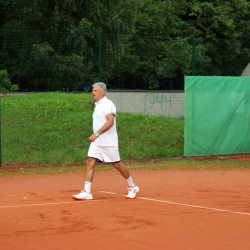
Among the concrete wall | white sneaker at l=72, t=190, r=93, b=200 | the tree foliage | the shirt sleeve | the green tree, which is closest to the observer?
white sneaker at l=72, t=190, r=93, b=200

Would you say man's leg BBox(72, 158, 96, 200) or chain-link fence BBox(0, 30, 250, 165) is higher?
chain-link fence BBox(0, 30, 250, 165)

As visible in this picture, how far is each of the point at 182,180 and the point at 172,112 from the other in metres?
6.60

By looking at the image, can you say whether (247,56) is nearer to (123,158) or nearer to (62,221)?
(123,158)

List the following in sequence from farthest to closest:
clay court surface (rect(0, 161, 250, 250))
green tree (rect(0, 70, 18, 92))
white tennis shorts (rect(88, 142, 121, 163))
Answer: green tree (rect(0, 70, 18, 92))
white tennis shorts (rect(88, 142, 121, 163))
clay court surface (rect(0, 161, 250, 250))

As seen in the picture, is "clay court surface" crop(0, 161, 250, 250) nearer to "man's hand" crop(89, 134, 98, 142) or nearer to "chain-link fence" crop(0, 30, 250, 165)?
"man's hand" crop(89, 134, 98, 142)

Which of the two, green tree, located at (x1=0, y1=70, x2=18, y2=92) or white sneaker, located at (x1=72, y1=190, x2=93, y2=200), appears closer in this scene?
white sneaker, located at (x1=72, y1=190, x2=93, y2=200)

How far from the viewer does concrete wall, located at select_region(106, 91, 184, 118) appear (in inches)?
661

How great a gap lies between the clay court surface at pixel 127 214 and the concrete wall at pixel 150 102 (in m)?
5.06

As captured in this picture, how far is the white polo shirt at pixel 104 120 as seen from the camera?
29.9 ft

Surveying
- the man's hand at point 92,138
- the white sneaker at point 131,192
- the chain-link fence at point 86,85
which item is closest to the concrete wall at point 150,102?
the chain-link fence at point 86,85

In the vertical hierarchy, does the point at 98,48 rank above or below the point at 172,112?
above

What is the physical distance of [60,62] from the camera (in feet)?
51.9

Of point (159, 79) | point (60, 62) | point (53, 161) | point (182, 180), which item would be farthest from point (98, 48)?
point (182, 180)

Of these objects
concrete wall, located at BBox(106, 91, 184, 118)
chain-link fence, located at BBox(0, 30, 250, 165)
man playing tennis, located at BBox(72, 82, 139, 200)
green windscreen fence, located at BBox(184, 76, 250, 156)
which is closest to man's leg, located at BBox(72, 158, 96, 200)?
man playing tennis, located at BBox(72, 82, 139, 200)
